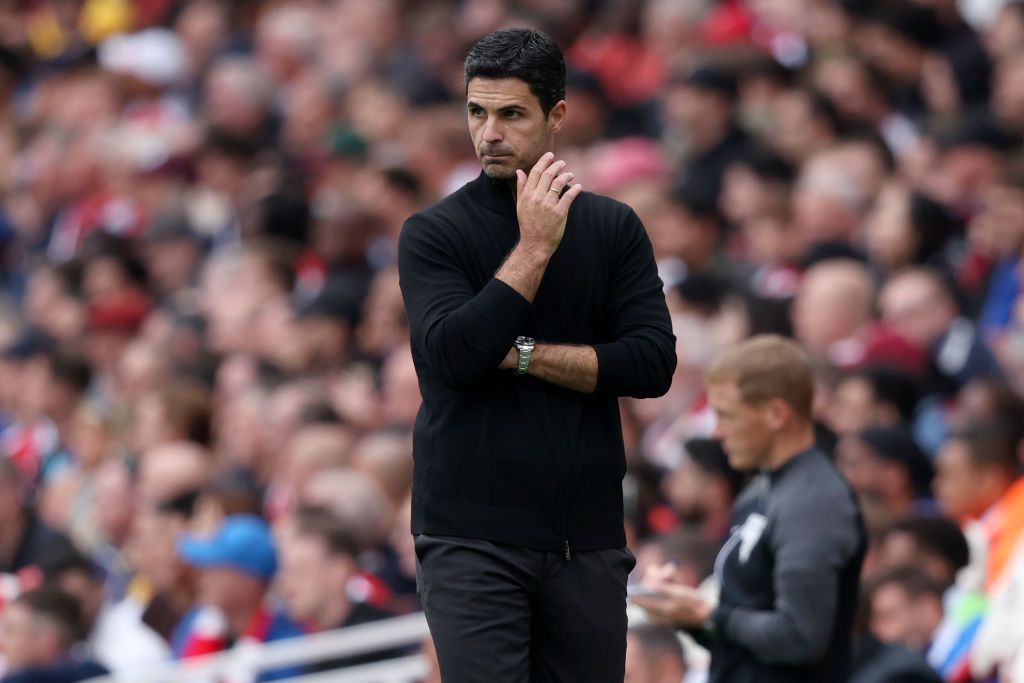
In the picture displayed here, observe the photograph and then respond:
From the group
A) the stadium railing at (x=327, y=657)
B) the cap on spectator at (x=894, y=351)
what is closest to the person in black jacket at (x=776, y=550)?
the stadium railing at (x=327, y=657)

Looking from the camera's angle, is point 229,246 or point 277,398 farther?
point 229,246

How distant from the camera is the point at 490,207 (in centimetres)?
414

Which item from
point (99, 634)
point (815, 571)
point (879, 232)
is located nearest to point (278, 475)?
point (99, 634)

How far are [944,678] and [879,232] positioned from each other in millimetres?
3392

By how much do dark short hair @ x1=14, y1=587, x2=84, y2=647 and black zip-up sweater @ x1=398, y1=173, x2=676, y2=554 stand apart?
4285mm

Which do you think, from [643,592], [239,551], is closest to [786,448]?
[643,592]

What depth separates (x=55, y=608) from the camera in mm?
7988

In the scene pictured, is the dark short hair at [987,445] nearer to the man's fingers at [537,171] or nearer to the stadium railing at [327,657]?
the stadium railing at [327,657]

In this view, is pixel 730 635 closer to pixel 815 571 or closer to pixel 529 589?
pixel 815 571

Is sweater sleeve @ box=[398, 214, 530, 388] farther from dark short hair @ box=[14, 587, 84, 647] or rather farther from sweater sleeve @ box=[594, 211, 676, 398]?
dark short hair @ box=[14, 587, 84, 647]

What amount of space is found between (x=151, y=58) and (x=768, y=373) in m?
11.9

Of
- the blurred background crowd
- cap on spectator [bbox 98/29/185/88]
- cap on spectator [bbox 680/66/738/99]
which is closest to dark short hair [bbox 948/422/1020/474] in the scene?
the blurred background crowd

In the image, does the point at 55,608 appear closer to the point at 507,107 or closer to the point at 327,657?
the point at 327,657

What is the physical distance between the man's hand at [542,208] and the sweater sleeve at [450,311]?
126mm
